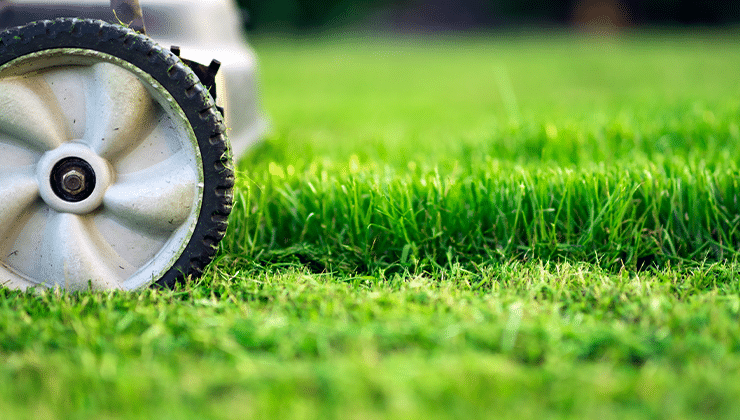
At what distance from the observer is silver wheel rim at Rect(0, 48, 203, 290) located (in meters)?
1.30

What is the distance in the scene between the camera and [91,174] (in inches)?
52.4

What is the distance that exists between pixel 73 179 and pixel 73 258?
0.19 meters

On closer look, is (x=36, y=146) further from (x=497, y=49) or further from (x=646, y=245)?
(x=497, y=49)

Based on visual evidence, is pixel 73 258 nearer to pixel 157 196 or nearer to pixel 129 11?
pixel 157 196

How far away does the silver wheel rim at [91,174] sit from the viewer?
1.30 meters

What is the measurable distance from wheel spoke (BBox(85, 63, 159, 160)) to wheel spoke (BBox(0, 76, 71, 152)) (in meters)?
0.07

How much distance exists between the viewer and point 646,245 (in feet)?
5.32

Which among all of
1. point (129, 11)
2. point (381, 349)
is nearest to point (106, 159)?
point (129, 11)

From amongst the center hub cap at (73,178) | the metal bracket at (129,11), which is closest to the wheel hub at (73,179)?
the center hub cap at (73,178)

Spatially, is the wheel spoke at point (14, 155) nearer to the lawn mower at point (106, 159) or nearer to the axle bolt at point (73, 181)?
the lawn mower at point (106, 159)

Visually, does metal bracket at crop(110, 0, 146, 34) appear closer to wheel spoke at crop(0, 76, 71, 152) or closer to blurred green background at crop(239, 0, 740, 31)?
wheel spoke at crop(0, 76, 71, 152)

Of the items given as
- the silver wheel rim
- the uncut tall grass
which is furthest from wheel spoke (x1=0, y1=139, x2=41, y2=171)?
the uncut tall grass

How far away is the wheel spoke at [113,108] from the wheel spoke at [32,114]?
0.24 feet

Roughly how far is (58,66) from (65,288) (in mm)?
530
